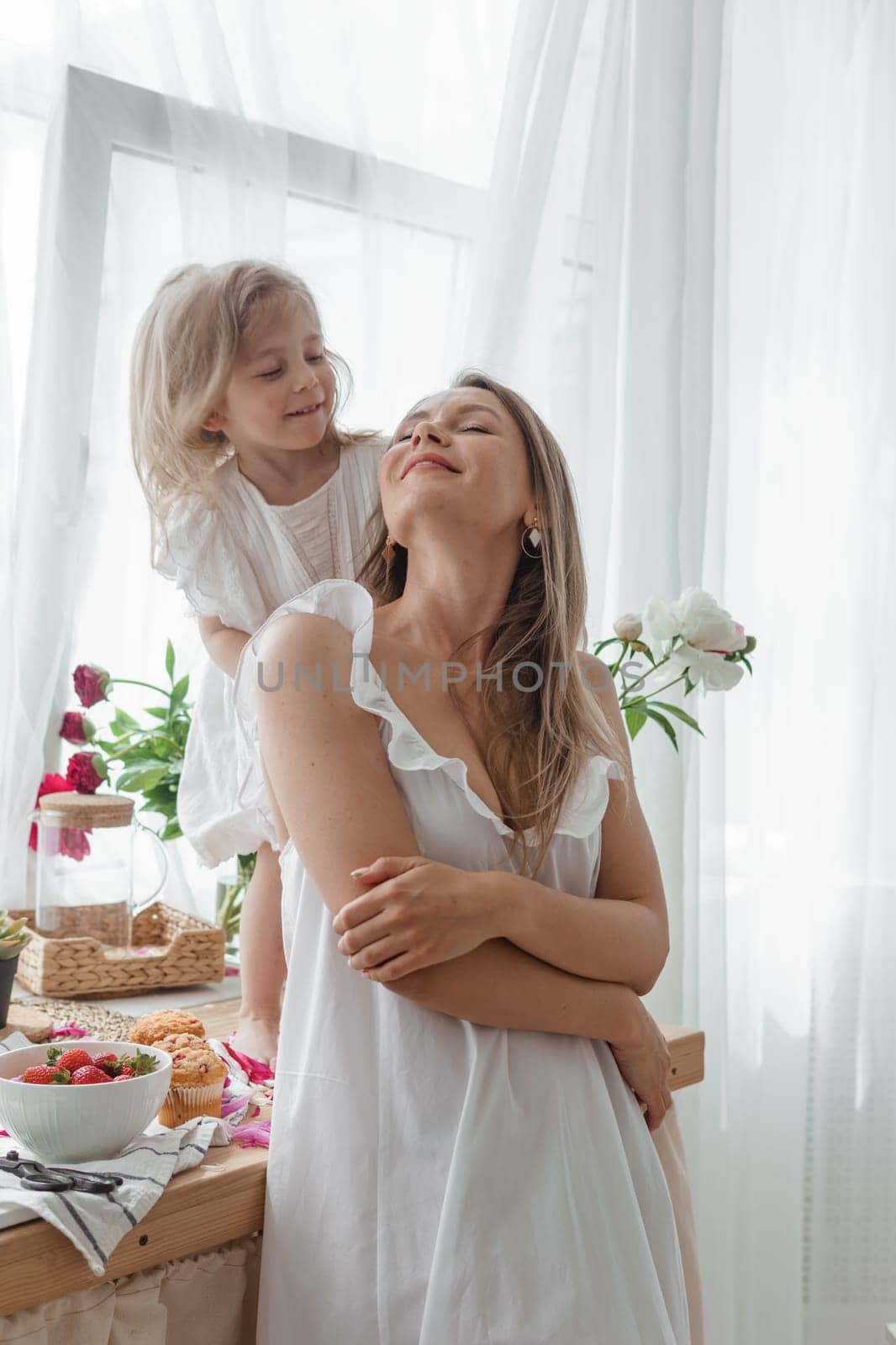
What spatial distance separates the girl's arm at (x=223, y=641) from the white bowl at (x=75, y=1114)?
533 mm

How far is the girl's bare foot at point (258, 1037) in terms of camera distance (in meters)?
→ 1.47

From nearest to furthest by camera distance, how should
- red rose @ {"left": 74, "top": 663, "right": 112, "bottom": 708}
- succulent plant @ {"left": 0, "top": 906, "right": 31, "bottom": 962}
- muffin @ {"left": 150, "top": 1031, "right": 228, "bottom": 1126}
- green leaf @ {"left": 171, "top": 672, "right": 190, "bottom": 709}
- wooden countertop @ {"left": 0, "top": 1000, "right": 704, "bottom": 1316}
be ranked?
wooden countertop @ {"left": 0, "top": 1000, "right": 704, "bottom": 1316} → muffin @ {"left": 150, "top": 1031, "right": 228, "bottom": 1126} → succulent plant @ {"left": 0, "top": 906, "right": 31, "bottom": 962} → red rose @ {"left": 74, "top": 663, "right": 112, "bottom": 708} → green leaf @ {"left": 171, "top": 672, "right": 190, "bottom": 709}

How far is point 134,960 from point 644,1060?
2.53ft

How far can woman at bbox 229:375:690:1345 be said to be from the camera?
1085 mm

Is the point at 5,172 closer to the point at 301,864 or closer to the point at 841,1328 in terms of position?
the point at 301,864

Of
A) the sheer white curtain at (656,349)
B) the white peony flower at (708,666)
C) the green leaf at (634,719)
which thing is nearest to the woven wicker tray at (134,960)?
the sheer white curtain at (656,349)

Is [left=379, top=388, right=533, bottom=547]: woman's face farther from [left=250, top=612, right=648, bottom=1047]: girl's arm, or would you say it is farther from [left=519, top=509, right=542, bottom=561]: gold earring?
[left=250, top=612, right=648, bottom=1047]: girl's arm

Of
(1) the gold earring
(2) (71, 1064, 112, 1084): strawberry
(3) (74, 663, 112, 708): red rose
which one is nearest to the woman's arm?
(1) the gold earring

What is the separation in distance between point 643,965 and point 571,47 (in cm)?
145

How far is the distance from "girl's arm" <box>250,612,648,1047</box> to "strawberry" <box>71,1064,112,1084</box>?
0.24 m

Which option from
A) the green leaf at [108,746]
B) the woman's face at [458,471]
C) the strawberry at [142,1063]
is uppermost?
the woman's face at [458,471]

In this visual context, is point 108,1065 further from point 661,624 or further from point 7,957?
point 661,624

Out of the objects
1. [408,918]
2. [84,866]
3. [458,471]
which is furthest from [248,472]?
[408,918]

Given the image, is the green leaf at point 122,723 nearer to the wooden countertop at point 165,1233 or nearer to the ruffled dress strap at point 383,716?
the ruffled dress strap at point 383,716
